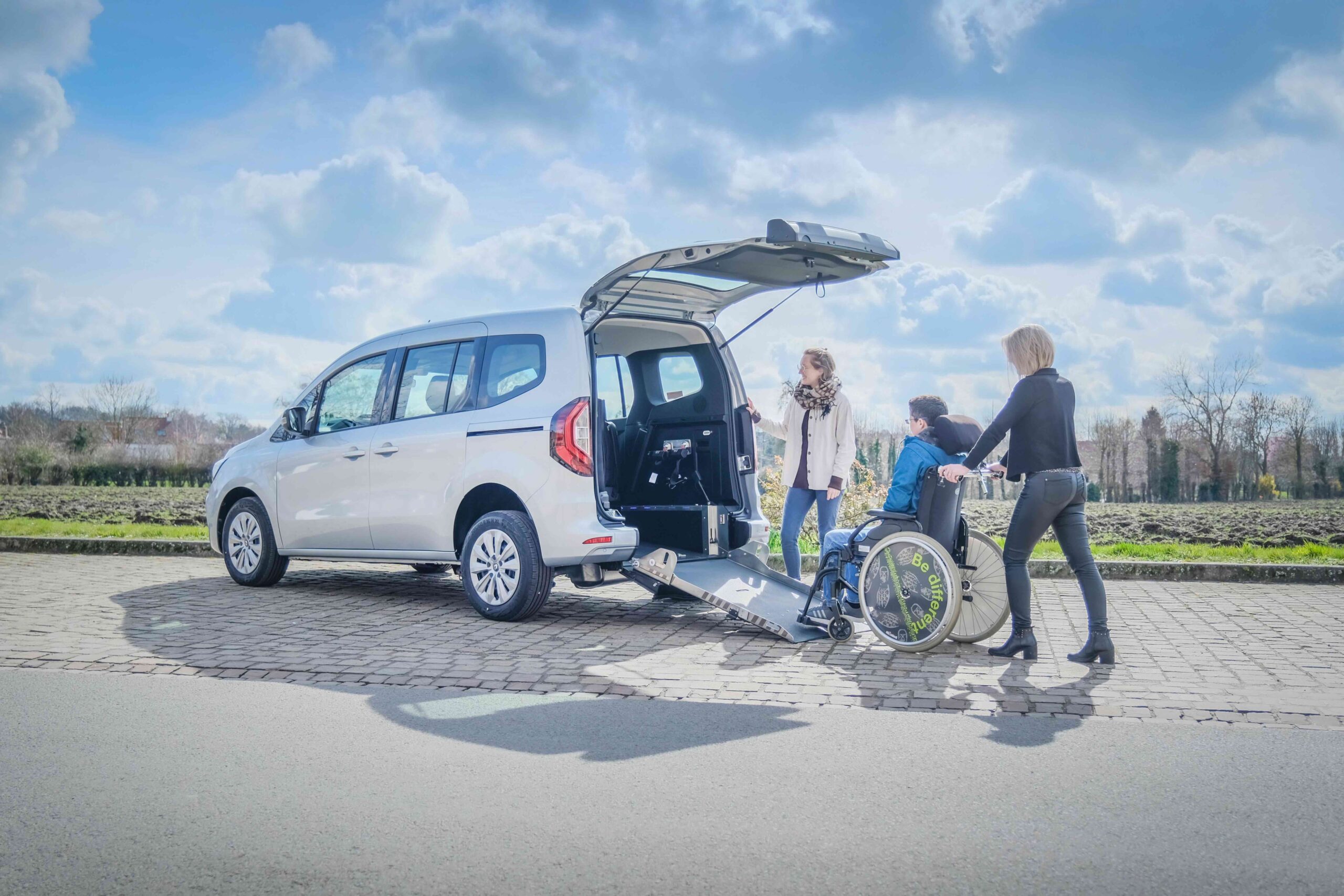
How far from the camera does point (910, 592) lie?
6.69 m

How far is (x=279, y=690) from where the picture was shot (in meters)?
5.81

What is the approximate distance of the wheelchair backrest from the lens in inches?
273

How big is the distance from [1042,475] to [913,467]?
2.71ft

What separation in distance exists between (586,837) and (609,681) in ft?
8.15

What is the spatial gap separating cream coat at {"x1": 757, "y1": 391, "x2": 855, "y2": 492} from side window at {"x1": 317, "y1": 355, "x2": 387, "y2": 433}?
11.2ft

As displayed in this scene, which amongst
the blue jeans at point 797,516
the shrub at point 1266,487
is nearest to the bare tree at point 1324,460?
the shrub at point 1266,487

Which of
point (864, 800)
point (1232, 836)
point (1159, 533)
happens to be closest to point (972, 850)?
point (864, 800)

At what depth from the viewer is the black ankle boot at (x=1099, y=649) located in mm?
6457

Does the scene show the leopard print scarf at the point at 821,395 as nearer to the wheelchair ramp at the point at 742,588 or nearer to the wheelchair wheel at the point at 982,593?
the wheelchair ramp at the point at 742,588

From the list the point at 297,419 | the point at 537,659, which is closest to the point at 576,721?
the point at 537,659

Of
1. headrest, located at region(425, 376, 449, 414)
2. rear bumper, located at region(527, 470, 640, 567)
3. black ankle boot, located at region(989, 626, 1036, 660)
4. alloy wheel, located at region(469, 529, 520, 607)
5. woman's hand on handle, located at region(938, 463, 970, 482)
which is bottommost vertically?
black ankle boot, located at region(989, 626, 1036, 660)

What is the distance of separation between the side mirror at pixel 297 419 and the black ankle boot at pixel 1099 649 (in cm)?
647

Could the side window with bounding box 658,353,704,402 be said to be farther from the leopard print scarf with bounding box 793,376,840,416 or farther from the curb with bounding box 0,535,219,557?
the curb with bounding box 0,535,219,557

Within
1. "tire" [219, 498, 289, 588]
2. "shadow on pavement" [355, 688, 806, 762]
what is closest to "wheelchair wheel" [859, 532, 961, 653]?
"shadow on pavement" [355, 688, 806, 762]
